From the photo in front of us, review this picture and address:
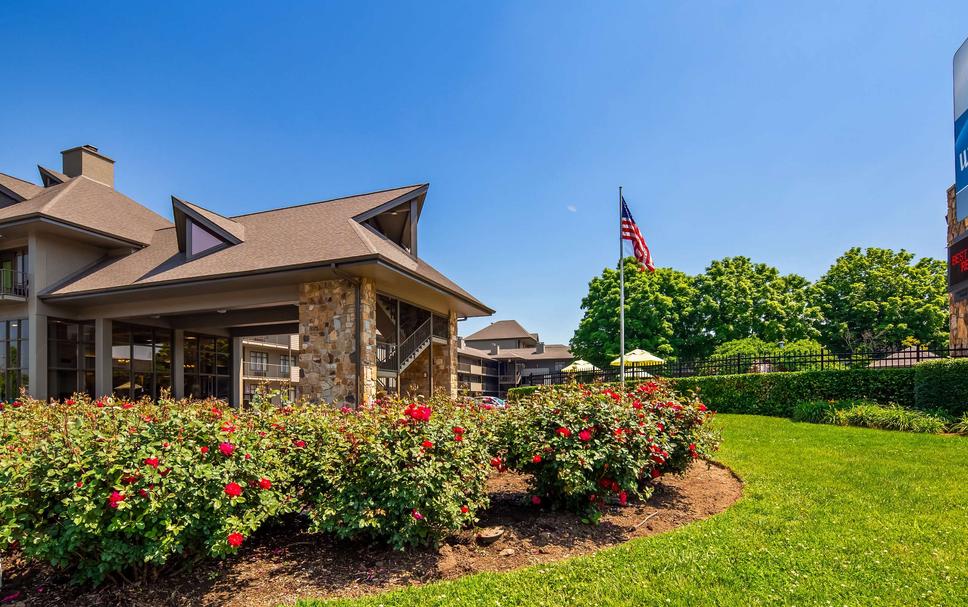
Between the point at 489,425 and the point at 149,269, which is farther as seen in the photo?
the point at 149,269

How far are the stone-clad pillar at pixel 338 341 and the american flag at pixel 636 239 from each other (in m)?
7.50

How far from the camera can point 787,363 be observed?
52.1 ft

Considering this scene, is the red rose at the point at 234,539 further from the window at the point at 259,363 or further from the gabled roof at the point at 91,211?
the window at the point at 259,363

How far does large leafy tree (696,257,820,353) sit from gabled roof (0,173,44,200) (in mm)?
33248

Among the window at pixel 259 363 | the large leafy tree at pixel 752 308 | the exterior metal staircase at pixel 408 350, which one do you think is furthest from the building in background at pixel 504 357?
the exterior metal staircase at pixel 408 350

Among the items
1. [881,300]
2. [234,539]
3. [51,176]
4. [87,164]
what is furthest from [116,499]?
[881,300]

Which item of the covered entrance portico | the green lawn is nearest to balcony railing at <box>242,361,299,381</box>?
the covered entrance portico

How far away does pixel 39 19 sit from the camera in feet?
37.5

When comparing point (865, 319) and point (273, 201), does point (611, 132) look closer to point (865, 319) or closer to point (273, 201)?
point (273, 201)

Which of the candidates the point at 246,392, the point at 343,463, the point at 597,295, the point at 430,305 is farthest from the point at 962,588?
the point at 246,392

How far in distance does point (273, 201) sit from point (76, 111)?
719cm

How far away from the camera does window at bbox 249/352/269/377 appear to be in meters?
34.3

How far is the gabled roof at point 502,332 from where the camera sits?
63312 millimetres

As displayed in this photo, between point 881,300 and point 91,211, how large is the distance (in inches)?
1629
